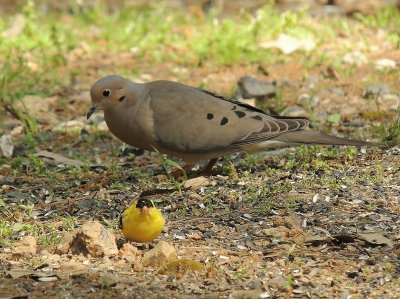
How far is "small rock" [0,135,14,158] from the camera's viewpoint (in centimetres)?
629

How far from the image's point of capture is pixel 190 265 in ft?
13.3

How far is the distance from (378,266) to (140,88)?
2287 mm

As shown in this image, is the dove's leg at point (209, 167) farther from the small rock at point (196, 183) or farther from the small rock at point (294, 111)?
the small rock at point (294, 111)

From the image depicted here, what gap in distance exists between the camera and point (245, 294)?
12.4 feet

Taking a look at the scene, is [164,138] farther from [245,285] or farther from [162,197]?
[245,285]

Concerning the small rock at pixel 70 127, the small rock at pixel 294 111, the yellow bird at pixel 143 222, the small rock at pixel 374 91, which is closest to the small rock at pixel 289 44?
the small rock at pixel 374 91

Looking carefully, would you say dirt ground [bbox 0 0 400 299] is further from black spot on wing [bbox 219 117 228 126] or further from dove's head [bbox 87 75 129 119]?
dove's head [bbox 87 75 129 119]

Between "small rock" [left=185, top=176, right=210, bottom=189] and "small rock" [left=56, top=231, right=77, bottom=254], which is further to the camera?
"small rock" [left=185, top=176, right=210, bottom=189]

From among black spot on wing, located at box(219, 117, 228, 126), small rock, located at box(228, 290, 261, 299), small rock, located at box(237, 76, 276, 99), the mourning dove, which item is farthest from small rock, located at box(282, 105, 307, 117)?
small rock, located at box(228, 290, 261, 299)

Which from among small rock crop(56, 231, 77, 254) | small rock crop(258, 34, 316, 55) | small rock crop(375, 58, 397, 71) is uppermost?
small rock crop(258, 34, 316, 55)

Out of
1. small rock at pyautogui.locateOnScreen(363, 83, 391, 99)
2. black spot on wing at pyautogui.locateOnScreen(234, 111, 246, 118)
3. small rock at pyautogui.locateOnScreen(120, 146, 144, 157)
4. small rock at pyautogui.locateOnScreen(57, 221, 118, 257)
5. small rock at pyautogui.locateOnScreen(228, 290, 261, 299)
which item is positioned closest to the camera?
small rock at pyautogui.locateOnScreen(228, 290, 261, 299)

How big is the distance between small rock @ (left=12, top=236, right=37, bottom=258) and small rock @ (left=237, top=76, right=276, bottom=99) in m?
3.26

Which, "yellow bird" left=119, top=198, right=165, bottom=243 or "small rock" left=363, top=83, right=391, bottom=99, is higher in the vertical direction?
"small rock" left=363, top=83, right=391, bottom=99

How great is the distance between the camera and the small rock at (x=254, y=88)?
7277mm
